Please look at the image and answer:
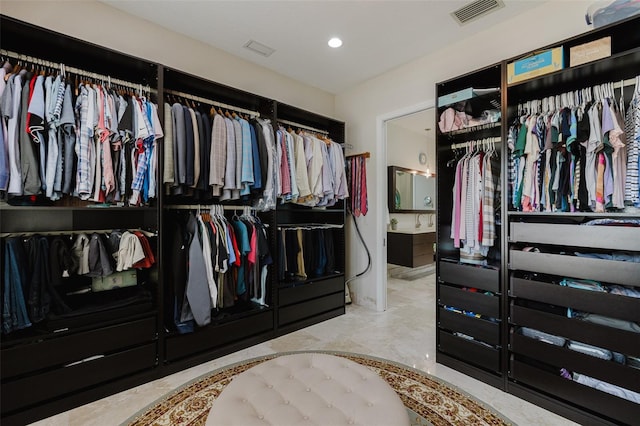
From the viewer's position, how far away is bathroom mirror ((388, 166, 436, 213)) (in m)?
5.18

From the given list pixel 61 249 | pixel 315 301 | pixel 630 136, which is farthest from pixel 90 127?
pixel 630 136

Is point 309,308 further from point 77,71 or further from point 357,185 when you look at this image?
point 77,71

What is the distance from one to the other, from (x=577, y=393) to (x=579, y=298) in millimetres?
550

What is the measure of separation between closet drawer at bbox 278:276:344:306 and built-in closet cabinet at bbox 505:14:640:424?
1.75 metres

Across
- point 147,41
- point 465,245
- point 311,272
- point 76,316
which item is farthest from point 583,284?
point 147,41

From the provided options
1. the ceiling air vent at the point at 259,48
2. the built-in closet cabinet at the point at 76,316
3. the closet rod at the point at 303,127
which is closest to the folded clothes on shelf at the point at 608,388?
the built-in closet cabinet at the point at 76,316

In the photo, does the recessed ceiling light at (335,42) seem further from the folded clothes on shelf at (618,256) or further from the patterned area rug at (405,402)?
the patterned area rug at (405,402)

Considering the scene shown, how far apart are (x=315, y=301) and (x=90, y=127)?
7.94 feet

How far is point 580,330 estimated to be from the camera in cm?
171

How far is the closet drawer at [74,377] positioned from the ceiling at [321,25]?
102 inches

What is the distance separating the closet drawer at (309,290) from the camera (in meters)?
2.89

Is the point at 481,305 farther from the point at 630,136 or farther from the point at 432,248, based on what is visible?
the point at 432,248

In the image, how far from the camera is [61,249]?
1.82 metres

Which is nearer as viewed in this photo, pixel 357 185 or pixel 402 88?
pixel 402 88
